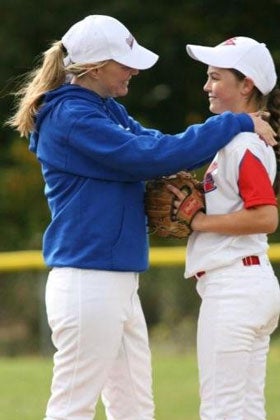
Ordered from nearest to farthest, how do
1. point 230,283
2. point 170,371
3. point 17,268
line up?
point 230,283
point 170,371
point 17,268

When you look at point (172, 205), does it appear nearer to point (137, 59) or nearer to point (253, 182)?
point (253, 182)

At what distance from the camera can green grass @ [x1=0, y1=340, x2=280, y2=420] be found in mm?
8422

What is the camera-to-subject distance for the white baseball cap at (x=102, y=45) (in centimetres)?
567

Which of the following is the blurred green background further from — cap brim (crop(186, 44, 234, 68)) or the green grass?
cap brim (crop(186, 44, 234, 68))

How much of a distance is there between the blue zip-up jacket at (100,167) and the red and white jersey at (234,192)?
2.7 inches

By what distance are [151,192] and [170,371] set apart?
504 centimetres

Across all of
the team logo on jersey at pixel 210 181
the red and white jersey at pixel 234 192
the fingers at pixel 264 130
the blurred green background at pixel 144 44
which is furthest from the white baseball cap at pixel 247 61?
the blurred green background at pixel 144 44

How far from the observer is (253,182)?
543cm

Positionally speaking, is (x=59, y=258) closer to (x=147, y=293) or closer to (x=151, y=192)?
(x=151, y=192)

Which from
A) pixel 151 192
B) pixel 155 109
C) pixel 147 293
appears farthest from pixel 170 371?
pixel 155 109

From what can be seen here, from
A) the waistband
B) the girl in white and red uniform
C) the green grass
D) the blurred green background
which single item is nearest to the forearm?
the girl in white and red uniform

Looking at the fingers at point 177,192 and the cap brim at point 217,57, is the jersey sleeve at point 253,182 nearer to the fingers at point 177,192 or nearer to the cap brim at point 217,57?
the fingers at point 177,192

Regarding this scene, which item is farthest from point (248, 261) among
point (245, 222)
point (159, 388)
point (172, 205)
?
point (159, 388)

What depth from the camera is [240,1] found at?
16.3 metres
